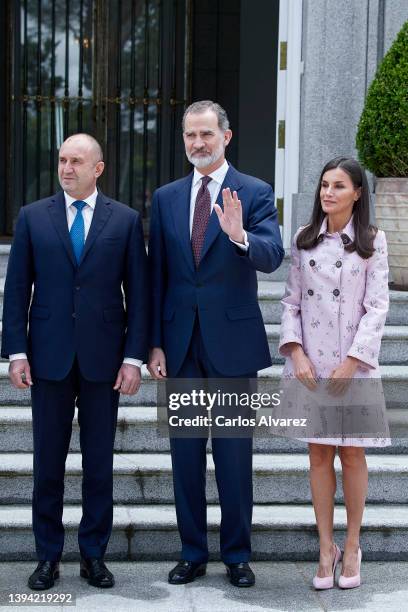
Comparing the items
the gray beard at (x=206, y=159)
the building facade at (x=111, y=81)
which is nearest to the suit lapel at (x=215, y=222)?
the gray beard at (x=206, y=159)

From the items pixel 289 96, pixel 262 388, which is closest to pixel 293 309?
pixel 262 388

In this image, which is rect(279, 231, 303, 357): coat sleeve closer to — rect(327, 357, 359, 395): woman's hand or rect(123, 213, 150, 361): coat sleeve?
rect(327, 357, 359, 395): woman's hand

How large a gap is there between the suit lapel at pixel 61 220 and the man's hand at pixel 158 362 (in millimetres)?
471

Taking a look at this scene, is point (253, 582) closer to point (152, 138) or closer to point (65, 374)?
point (65, 374)

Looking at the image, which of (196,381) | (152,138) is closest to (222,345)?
(196,381)

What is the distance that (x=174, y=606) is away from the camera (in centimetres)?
409

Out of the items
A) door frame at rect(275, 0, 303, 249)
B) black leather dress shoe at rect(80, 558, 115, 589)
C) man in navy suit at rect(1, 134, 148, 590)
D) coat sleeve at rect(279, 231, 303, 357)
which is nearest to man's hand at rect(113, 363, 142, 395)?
man in navy suit at rect(1, 134, 148, 590)

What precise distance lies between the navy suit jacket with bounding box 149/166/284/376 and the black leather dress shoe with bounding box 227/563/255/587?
77 cm

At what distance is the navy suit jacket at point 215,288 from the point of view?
4.20 metres

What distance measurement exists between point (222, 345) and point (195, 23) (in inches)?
219

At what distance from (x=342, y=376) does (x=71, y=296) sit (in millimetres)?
1070

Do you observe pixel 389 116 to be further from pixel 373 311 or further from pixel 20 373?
pixel 20 373

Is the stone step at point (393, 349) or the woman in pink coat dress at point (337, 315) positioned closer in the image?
the woman in pink coat dress at point (337, 315)

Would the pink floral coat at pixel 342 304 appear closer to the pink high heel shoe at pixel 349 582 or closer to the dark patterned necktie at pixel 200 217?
the dark patterned necktie at pixel 200 217
